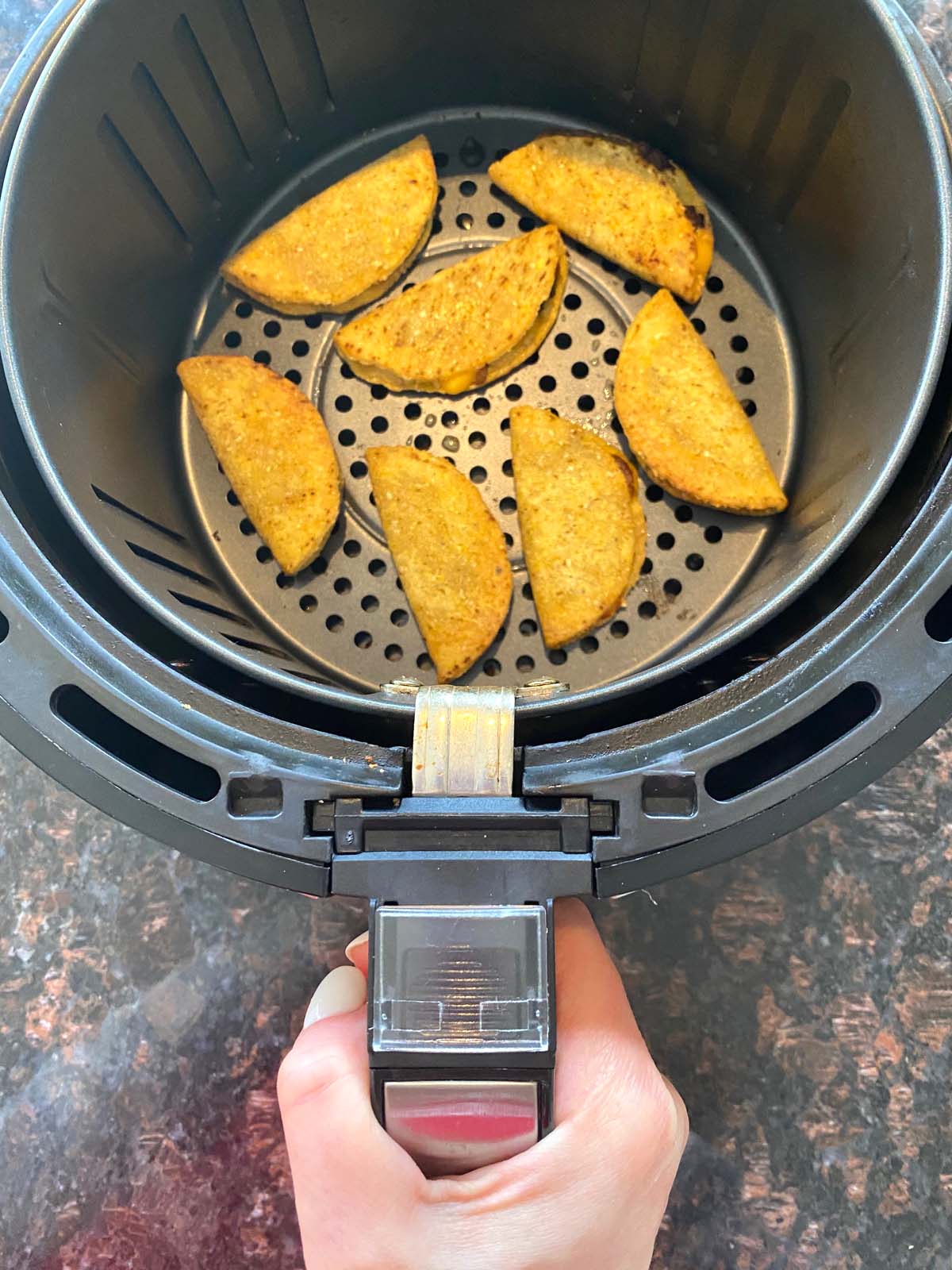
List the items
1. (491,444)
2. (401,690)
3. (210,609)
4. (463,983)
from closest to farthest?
(463,983)
(401,690)
(210,609)
(491,444)

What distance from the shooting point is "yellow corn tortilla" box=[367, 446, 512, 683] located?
0.67 metres

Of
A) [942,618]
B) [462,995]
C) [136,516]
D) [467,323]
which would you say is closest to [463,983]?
[462,995]

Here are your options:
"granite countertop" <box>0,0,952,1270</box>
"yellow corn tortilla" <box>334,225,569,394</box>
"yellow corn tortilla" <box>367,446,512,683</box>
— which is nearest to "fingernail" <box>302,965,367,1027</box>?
"granite countertop" <box>0,0,952,1270</box>

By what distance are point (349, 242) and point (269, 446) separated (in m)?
0.19

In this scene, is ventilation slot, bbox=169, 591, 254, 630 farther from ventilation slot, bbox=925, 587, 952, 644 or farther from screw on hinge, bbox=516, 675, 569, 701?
ventilation slot, bbox=925, 587, 952, 644

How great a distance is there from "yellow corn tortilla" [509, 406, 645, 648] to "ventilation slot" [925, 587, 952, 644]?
0.26 m

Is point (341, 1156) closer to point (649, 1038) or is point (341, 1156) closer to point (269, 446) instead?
point (649, 1038)

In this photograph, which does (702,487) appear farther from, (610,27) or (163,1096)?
(163,1096)

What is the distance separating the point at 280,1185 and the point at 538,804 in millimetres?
462

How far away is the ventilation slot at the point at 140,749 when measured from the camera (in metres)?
0.47

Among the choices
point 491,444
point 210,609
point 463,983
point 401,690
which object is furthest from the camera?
point 491,444

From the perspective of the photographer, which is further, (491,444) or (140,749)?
(491,444)

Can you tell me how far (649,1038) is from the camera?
680mm

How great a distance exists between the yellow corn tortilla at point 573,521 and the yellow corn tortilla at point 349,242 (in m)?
0.18
